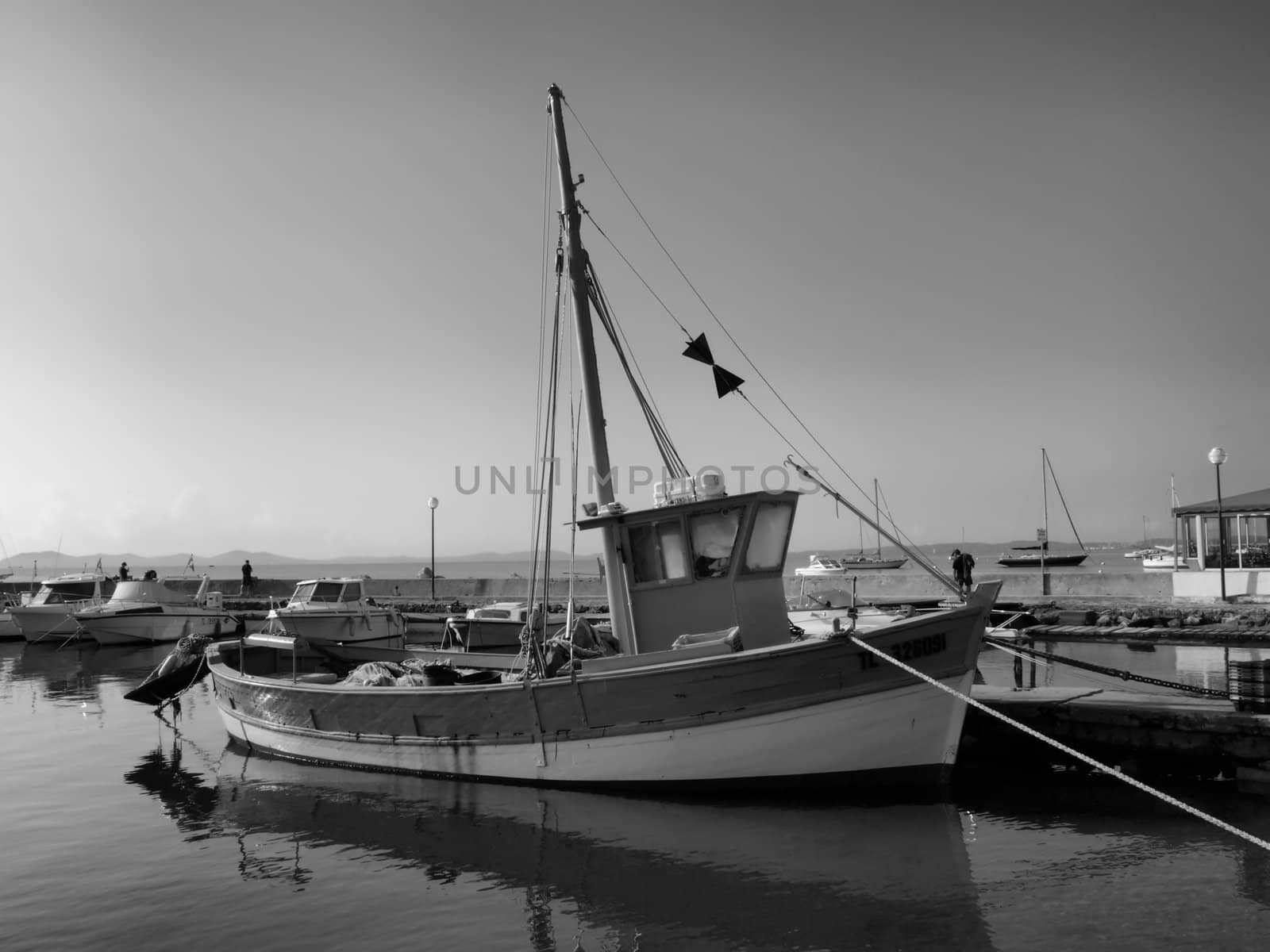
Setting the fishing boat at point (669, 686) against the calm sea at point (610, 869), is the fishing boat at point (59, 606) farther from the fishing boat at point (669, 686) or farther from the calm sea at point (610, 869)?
the calm sea at point (610, 869)

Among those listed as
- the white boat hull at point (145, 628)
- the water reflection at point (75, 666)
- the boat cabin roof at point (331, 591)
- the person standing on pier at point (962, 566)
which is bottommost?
the water reflection at point (75, 666)

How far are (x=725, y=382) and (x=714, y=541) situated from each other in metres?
2.68

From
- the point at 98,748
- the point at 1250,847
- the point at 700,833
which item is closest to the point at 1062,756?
the point at 1250,847

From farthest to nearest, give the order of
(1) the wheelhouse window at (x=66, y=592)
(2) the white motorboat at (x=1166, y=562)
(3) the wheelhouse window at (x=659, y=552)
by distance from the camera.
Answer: (1) the wheelhouse window at (x=66, y=592)
(2) the white motorboat at (x=1166, y=562)
(3) the wheelhouse window at (x=659, y=552)

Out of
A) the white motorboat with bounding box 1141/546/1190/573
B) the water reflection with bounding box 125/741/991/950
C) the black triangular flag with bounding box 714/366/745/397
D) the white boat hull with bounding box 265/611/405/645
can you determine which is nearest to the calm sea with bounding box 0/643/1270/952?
the water reflection with bounding box 125/741/991/950

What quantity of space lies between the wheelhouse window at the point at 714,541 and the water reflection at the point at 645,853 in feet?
10.4

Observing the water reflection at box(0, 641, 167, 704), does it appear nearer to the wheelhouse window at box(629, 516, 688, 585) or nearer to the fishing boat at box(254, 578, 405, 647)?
the fishing boat at box(254, 578, 405, 647)

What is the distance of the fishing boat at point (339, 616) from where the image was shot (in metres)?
30.8

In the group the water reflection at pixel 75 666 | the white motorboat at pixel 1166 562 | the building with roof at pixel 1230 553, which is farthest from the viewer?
the white motorboat at pixel 1166 562

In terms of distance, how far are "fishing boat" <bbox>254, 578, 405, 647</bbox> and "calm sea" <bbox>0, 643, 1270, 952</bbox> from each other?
17.4 m

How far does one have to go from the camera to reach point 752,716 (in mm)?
10539

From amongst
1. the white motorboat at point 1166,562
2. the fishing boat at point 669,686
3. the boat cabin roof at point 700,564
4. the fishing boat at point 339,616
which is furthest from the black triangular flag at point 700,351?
the white motorboat at point 1166,562

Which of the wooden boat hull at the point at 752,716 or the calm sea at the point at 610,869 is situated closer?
the calm sea at the point at 610,869

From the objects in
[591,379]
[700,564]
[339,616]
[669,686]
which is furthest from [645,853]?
[339,616]
